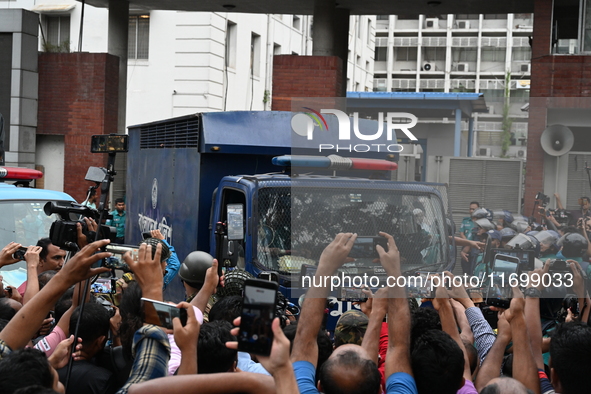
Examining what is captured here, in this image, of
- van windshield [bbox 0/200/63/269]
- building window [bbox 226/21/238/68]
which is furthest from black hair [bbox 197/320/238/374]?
building window [bbox 226/21/238/68]

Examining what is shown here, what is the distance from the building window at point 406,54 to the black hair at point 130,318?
8439 centimetres

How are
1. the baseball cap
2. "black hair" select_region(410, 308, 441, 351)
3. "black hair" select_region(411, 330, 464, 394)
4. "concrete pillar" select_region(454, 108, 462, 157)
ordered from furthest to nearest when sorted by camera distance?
1. "concrete pillar" select_region(454, 108, 462, 157)
2. the baseball cap
3. "black hair" select_region(410, 308, 441, 351)
4. "black hair" select_region(411, 330, 464, 394)

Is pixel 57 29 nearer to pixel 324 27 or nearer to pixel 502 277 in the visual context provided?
pixel 324 27

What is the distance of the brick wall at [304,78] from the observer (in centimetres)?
1440

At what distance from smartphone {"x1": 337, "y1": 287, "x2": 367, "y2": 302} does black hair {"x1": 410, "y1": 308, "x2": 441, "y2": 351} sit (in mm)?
631

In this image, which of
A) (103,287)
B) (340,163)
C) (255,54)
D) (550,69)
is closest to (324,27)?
(550,69)

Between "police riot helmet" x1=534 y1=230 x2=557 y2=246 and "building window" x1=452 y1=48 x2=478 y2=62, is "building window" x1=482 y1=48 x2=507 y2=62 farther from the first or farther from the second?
"police riot helmet" x1=534 y1=230 x2=557 y2=246

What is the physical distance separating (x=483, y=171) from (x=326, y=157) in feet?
3.78

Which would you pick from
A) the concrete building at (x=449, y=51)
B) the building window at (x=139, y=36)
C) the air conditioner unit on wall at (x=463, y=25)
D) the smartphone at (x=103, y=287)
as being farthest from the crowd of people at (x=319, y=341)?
the air conditioner unit on wall at (x=463, y=25)

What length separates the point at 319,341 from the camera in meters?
3.92

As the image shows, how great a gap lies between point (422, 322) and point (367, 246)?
976 millimetres

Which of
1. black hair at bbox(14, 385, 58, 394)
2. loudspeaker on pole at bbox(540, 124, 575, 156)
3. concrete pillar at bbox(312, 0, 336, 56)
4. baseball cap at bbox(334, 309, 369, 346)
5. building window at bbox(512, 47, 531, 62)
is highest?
building window at bbox(512, 47, 531, 62)

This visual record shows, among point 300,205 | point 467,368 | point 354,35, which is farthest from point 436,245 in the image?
point 354,35

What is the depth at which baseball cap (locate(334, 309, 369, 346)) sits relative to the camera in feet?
14.7
